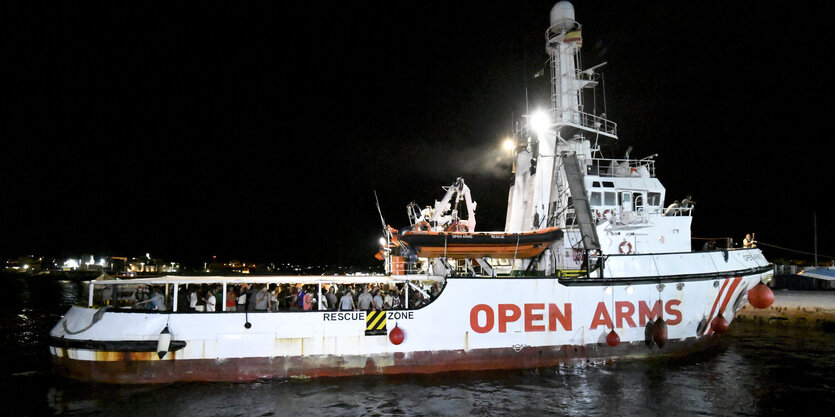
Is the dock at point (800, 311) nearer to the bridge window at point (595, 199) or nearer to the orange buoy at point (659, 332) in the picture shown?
the orange buoy at point (659, 332)

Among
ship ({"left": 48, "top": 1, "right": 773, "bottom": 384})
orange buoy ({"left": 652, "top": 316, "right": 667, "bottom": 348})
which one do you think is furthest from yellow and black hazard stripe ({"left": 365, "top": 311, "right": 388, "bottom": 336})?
orange buoy ({"left": 652, "top": 316, "right": 667, "bottom": 348})

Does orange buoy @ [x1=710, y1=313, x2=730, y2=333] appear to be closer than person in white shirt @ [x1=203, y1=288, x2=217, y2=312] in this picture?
No

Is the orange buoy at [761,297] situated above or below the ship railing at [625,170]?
below

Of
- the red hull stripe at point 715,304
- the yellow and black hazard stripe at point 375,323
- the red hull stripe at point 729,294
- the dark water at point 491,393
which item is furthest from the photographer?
the red hull stripe at point 729,294

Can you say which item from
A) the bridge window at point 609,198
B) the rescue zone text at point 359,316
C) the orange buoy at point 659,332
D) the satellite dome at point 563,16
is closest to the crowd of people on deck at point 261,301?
the rescue zone text at point 359,316

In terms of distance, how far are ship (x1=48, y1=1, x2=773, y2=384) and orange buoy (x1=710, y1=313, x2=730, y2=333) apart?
0.03 meters

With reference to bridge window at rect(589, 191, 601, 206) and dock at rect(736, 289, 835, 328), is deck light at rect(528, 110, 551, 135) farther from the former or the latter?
dock at rect(736, 289, 835, 328)

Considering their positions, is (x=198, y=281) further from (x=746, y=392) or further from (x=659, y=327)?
(x=746, y=392)

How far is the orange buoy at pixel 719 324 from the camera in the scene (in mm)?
14789

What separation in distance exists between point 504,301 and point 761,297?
8711mm

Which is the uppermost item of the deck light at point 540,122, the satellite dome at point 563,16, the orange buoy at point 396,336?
the satellite dome at point 563,16

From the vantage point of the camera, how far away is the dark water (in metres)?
10.0

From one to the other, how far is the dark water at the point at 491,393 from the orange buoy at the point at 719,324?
997 millimetres

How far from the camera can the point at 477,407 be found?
10.3 m
